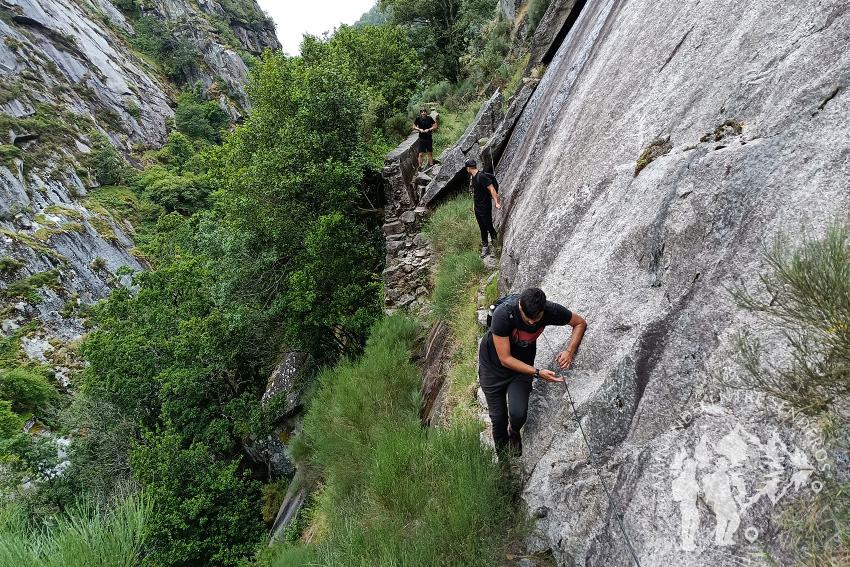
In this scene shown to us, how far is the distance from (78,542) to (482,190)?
6237 mm

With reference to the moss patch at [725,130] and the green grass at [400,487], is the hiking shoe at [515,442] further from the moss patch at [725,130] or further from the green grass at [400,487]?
the moss patch at [725,130]

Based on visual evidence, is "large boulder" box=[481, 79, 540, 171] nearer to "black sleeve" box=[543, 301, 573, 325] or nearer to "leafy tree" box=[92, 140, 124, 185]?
"black sleeve" box=[543, 301, 573, 325]

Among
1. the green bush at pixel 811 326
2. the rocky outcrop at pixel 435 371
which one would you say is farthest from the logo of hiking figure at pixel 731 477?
the rocky outcrop at pixel 435 371

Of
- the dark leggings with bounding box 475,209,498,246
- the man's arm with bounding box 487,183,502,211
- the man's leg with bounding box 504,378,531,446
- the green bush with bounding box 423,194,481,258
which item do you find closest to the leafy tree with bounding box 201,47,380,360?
the green bush with bounding box 423,194,481,258

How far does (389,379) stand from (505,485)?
3381mm

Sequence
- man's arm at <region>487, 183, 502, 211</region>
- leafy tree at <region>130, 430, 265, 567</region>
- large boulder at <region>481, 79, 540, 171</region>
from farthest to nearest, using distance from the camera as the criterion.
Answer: leafy tree at <region>130, 430, 265, 567</region>
large boulder at <region>481, 79, 540, 171</region>
man's arm at <region>487, 183, 502, 211</region>

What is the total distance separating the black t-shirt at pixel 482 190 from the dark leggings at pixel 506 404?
3970mm

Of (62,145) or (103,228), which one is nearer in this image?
(103,228)

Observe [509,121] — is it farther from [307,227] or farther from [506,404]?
[506,404]

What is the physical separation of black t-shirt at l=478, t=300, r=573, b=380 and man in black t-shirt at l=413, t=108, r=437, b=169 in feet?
29.7

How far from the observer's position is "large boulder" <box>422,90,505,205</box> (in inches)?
409

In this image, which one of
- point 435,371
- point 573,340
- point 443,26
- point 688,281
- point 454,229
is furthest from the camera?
point 443,26

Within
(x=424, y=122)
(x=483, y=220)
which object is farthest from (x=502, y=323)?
(x=424, y=122)

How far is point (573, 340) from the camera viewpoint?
3414 mm
